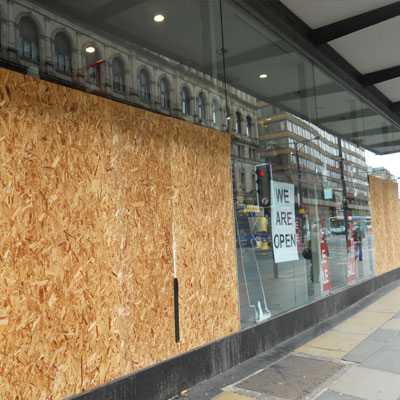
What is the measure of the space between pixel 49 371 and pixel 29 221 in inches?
47.3

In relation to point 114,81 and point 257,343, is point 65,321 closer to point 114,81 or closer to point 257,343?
point 114,81

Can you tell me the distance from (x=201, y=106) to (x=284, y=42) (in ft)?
8.49

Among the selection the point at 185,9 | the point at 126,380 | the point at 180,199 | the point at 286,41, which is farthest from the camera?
the point at 286,41

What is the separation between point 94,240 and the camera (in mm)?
3756

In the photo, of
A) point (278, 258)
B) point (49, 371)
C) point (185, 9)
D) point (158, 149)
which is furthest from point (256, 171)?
point (49, 371)

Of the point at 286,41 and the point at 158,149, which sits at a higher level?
the point at 286,41

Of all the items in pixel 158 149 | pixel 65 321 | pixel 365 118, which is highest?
pixel 365 118

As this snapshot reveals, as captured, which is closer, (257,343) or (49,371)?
(49,371)

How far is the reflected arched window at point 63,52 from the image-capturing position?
3783 millimetres

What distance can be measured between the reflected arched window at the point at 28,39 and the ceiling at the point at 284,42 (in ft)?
1.00

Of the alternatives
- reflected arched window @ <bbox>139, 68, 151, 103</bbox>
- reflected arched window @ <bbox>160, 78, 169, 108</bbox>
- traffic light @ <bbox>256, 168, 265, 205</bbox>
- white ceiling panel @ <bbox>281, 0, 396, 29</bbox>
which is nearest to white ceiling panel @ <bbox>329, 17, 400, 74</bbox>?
white ceiling panel @ <bbox>281, 0, 396, 29</bbox>

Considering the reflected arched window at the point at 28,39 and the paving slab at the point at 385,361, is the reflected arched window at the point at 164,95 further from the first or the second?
the paving slab at the point at 385,361

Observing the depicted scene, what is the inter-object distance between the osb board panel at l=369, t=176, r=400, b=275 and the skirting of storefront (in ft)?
13.9

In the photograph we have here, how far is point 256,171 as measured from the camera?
6051mm
